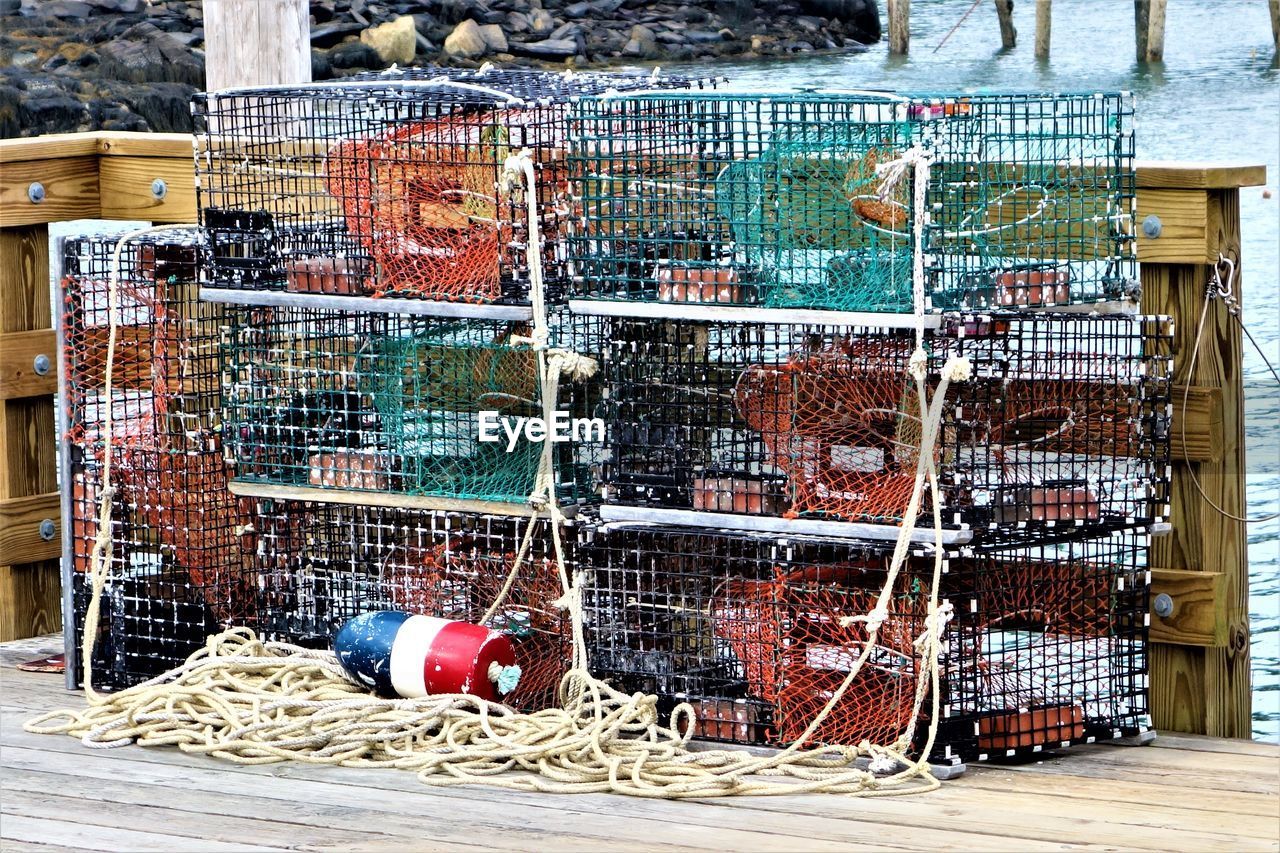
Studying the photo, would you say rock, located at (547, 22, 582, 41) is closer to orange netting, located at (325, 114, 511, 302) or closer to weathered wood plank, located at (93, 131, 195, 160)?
weathered wood plank, located at (93, 131, 195, 160)

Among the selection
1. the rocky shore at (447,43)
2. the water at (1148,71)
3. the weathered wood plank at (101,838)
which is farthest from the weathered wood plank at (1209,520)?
the rocky shore at (447,43)

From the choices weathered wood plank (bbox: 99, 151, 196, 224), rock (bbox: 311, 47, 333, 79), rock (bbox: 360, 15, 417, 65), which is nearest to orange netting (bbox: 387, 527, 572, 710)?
weathered wood plank (bbox: 99, 151, 196, 224)

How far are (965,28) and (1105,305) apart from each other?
29.5 m

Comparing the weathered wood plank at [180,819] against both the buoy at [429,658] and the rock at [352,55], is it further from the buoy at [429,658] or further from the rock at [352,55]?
the rock at [352,55]

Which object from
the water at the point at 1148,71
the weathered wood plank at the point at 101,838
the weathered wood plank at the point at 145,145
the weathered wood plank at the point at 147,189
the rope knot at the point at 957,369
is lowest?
the weathered wood plank at the point at 101,838

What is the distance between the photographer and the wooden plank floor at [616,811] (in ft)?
11.6

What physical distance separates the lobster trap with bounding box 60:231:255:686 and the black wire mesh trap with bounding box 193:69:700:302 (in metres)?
0.22

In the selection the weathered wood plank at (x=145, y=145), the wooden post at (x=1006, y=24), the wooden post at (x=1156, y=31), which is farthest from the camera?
the wooden post at (x=1006, y=24)

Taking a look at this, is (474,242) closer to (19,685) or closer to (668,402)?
(668,402)

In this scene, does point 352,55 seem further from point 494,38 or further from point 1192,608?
point 1192,608

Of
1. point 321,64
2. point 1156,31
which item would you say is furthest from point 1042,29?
point 321,64

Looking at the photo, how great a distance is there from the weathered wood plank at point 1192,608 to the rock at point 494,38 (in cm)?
2610

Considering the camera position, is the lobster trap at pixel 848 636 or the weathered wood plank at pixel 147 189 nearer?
the lobster trap at pixel 848 636

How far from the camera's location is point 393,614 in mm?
4379
